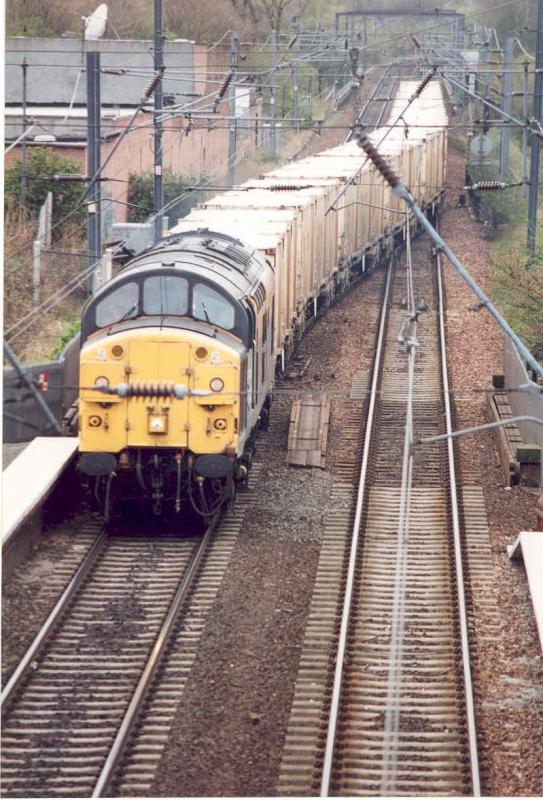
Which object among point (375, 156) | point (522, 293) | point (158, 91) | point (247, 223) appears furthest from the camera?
point (522, 293)

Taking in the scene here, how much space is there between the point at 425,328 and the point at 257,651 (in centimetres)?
1418

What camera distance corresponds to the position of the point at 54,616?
37.7 feet

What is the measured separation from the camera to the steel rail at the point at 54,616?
10086 millimetres

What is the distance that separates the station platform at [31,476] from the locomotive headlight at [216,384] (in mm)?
2027

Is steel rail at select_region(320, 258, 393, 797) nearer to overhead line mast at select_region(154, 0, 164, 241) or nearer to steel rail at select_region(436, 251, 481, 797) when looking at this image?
steel rail at select_region(436, 251, 481, 797)

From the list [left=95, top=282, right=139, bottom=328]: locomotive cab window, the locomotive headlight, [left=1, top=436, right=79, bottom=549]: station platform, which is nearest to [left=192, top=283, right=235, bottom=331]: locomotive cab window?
[left=95, top=282, right=139, bottom=328]: locomotive cab window

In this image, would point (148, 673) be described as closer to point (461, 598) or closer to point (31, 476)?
point (461, 598)

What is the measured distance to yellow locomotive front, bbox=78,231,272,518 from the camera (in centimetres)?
1304

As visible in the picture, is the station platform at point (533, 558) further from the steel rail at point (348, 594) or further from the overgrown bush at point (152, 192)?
the overgrown bush at point (152, 192)

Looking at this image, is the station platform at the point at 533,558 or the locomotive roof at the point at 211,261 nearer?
the station platform at the point at 533,558

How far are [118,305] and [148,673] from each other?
464 cm

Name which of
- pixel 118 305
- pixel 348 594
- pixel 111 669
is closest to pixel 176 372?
pixel 118 305

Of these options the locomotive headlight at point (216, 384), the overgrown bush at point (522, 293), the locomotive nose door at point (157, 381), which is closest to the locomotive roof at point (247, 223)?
the overgrown bush at point (522, 293)

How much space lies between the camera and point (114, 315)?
13594 mm
